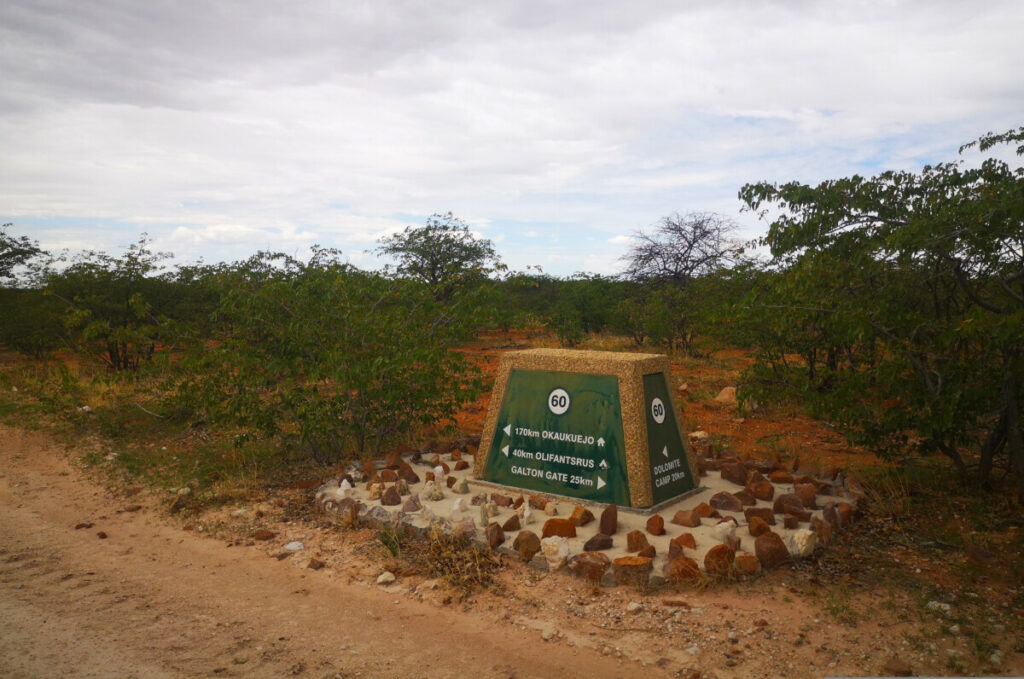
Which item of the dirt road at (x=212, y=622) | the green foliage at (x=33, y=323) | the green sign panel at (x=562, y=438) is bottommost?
the dirt road at (x=212, y=622)

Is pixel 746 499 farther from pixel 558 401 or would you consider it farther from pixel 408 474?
pixel 408 474

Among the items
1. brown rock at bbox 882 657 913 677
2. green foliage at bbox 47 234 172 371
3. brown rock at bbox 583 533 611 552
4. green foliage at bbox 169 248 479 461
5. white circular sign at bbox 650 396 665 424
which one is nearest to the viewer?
brown rock at bbox 882 657 913 677

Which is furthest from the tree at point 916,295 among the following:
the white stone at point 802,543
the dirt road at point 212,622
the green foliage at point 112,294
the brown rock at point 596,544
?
the green foliage at point 112,294

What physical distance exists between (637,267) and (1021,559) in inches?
630

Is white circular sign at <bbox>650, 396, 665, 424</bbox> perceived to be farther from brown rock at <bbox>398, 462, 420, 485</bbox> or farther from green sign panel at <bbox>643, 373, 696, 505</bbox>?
brown rock at <bbox>398, 462, 420, 485</bbox>

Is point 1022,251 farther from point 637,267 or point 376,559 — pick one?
point 637,267

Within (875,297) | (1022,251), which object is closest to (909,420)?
(875,297)

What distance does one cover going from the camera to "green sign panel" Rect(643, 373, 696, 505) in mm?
5807

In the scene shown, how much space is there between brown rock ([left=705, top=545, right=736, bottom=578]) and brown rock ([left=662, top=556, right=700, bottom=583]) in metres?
0.08

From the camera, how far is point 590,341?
2041 centimetres

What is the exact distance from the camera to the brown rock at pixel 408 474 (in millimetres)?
6668

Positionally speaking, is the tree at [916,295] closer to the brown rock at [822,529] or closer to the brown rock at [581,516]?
the brown rock at [822,529]

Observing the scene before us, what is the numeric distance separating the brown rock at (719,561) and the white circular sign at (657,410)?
4.94ft

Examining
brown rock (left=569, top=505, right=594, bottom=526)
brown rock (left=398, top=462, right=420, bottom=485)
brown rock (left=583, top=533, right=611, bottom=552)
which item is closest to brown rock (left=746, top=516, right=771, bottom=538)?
brown rock (left=583, top=533, right=611, bottom=552)
